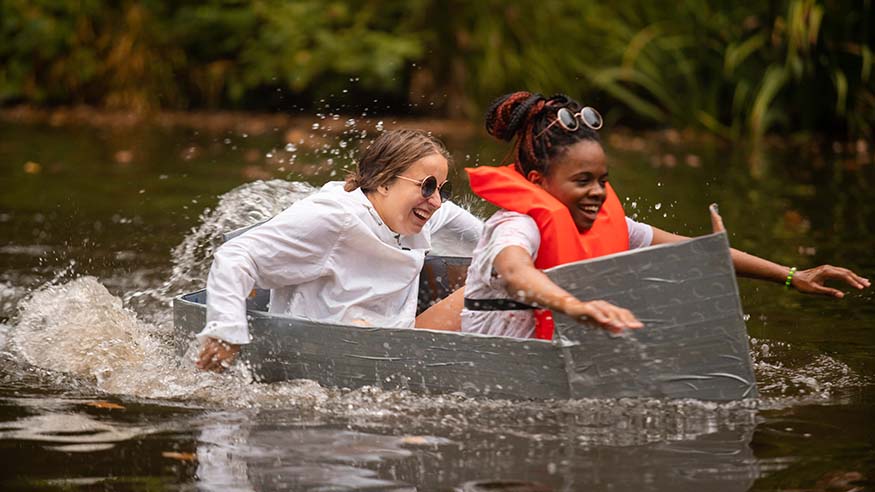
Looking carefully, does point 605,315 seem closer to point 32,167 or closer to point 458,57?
point 32,167

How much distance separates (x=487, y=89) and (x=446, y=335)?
10583 mm

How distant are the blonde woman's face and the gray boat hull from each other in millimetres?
597

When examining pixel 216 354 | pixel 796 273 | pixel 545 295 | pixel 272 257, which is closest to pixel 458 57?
pixel 272 257

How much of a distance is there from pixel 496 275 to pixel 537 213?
0.28m

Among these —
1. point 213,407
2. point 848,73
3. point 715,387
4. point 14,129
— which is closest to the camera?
point 715,387

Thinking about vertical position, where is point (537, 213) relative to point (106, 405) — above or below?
above

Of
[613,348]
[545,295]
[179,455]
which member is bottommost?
[179,455]

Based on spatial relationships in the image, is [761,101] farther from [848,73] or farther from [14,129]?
[14,129]

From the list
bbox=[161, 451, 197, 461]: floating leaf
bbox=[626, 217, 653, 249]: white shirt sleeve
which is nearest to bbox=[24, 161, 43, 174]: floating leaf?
bbox=[626, 217, 653, 249]: white shirt sleeve

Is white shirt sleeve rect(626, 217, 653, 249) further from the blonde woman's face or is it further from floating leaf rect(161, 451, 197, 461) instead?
floating leaf rect(161, 451, 197, 461)

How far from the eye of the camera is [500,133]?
14.9ft

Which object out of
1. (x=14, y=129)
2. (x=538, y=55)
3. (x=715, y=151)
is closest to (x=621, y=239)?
(x=715, y=151)

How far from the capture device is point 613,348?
13.6 ft

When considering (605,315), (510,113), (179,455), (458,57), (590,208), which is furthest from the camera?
(458,57)
